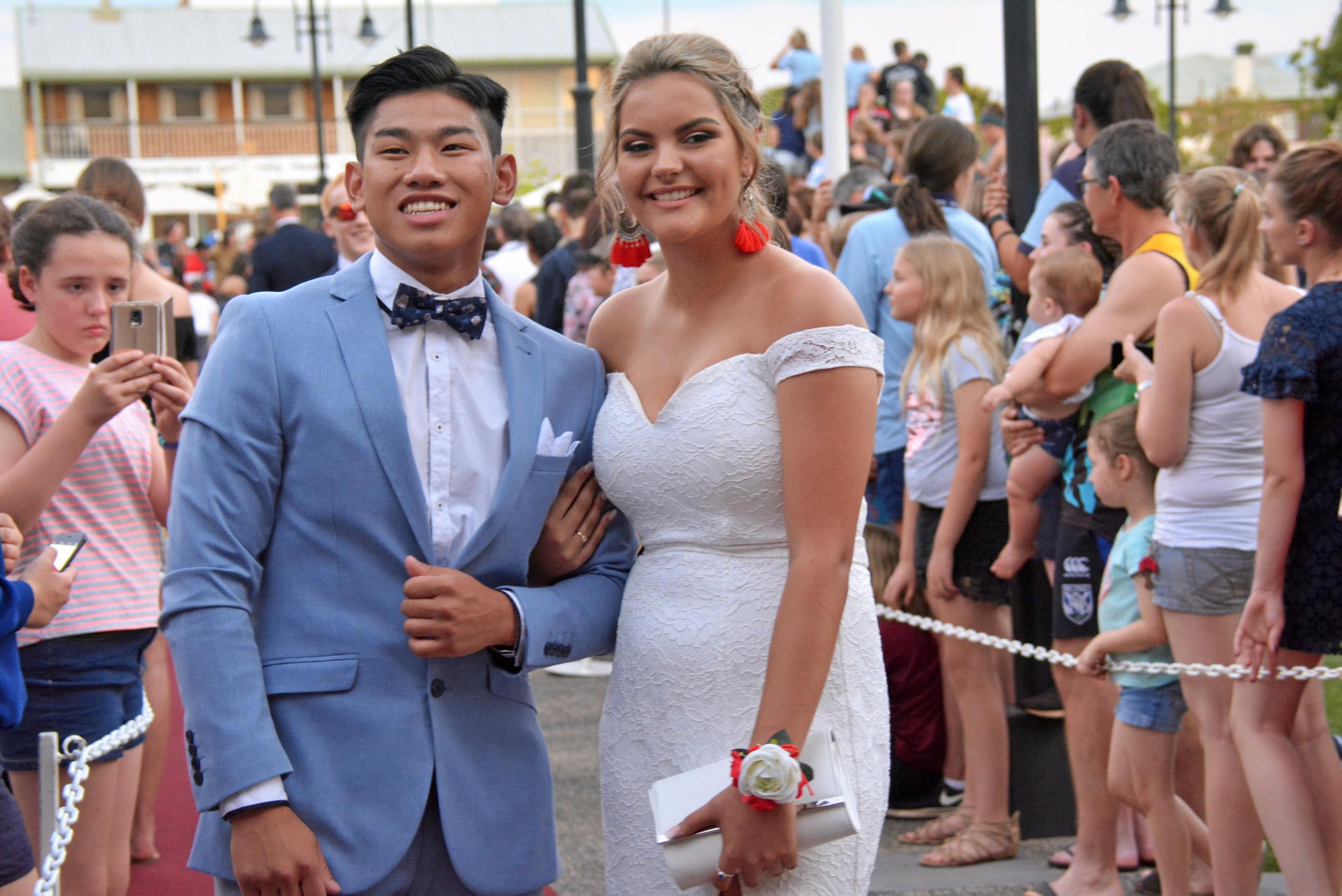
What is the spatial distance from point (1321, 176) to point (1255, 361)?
55 cm

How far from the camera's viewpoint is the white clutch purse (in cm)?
254

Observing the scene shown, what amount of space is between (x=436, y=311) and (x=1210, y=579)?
2.63 meters

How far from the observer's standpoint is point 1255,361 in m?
3.84

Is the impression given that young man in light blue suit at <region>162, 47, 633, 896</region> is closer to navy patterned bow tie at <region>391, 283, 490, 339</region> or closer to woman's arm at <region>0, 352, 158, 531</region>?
navy patterned bow tie at <region>391, 283, 490, 339</region>

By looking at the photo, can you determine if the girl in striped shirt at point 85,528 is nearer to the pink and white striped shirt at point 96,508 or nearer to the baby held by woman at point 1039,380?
the pink and white striped shirt at point 96,508

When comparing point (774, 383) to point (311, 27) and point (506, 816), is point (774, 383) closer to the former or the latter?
point (506, 816)

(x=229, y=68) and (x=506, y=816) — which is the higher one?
(x=229, y=68)

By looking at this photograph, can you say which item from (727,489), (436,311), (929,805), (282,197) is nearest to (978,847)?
(929,805)

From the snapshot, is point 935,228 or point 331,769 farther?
point 935,228

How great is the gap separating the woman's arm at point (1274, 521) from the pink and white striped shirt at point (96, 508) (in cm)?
316

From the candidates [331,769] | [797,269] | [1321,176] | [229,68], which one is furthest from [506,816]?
[229,68]

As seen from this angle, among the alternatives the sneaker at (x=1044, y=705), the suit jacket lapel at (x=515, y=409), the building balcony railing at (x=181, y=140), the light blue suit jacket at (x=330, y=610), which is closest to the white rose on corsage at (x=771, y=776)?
the light blue suit jacket at (x=330, y=610)

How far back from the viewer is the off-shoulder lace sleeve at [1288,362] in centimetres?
371

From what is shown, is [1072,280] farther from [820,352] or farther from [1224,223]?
[820,352]
